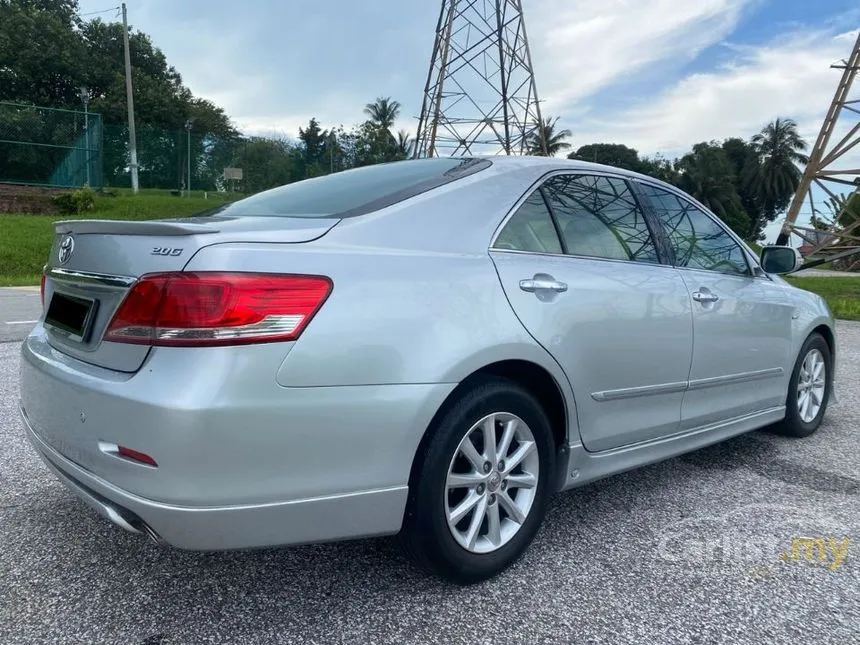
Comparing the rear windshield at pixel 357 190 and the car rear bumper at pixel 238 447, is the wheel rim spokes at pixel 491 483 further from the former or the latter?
the rear windshield at pixel 357 190

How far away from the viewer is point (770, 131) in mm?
75938

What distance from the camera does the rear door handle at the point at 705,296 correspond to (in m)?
3.21

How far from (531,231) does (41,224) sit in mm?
17651

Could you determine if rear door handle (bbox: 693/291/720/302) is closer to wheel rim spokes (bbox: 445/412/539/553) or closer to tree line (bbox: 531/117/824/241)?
wheel rim spokes (bbox: 445/412/539/553)

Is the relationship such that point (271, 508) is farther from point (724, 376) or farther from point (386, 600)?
point (724, 376)

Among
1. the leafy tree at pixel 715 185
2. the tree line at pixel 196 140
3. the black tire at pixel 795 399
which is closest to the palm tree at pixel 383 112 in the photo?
the tree line at pixel 196 140

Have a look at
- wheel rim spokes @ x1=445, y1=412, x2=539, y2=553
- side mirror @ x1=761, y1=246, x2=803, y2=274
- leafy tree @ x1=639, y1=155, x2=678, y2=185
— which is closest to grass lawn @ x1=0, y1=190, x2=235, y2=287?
side mirror @ x1=761, y1=246, x2=803, y2=274

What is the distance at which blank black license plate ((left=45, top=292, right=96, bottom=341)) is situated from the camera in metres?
2.16

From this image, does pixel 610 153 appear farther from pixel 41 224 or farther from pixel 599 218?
pixel 599 218

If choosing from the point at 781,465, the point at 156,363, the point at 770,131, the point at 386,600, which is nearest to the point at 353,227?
the point at 156,363

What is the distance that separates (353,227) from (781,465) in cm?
291

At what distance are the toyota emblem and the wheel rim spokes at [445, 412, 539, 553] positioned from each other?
1.47 meters

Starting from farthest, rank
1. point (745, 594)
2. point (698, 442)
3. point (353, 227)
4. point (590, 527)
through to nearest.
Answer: point (698, 442)
point (590, 527)
point (745, 594)
point (353, 227)

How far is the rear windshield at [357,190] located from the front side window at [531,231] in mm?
254
